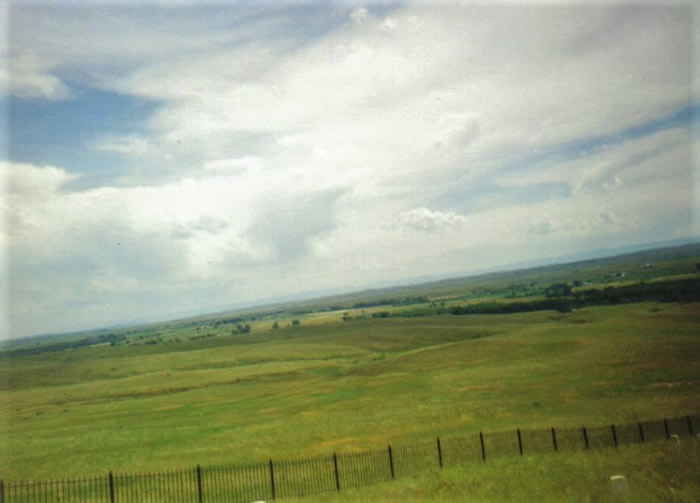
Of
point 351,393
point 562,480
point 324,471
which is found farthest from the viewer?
point 351,393

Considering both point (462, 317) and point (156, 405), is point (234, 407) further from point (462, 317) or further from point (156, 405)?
point (462, 317)

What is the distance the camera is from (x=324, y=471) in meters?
24.9

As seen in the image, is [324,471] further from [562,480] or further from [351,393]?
[351,393]

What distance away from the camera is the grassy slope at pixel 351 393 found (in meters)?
34.6

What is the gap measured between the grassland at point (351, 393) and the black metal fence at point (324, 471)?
12.9 feet

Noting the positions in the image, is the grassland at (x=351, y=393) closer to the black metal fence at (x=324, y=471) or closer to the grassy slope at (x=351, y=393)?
the grassy slope at (x=351, y=393)

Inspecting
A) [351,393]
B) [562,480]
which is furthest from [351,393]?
[562,480]

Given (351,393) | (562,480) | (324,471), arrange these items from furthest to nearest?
(351,393)
(324,471)
(562,480)

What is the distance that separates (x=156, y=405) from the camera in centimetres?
6112

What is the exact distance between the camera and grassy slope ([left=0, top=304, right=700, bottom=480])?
3456 centimetres

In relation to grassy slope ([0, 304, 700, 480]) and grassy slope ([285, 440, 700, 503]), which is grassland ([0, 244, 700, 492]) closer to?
grassy slope ([0, 304, 700, 480])

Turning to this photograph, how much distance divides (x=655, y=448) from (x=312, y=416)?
28.1 meters

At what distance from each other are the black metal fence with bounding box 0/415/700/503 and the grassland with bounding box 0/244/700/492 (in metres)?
3.93

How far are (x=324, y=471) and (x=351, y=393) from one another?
30.1 metres
